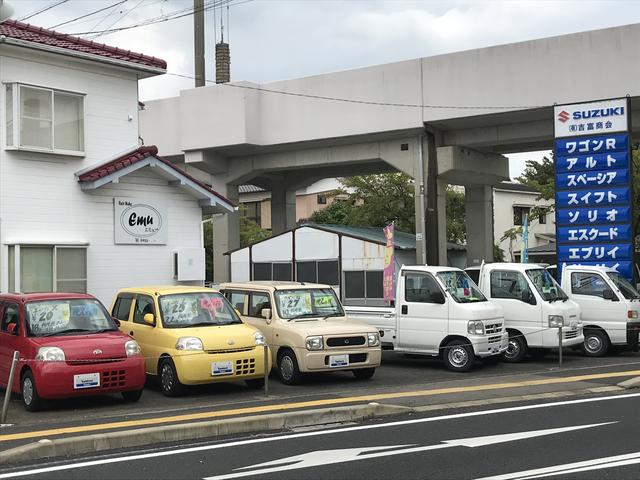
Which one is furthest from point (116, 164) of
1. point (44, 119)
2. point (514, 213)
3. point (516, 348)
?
point (514, 213)

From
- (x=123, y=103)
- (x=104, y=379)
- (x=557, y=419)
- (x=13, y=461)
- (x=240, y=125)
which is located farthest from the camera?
(x=240, y=125)

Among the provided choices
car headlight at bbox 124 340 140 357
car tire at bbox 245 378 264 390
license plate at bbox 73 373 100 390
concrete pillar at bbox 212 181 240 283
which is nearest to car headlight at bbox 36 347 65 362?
license plate at bbox 73 373 100 390

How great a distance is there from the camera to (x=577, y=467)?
7836mm

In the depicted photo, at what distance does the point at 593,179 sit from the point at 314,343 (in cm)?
1192

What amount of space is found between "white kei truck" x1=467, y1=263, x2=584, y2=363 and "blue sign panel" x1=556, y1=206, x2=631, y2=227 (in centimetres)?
477

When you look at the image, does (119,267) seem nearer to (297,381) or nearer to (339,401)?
(297,381)

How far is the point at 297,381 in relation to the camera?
551 inches

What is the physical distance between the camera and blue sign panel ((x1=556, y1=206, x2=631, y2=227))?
21719 mm

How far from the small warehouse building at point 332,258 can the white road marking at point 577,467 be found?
19.2m

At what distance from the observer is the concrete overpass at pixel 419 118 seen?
27281 mm

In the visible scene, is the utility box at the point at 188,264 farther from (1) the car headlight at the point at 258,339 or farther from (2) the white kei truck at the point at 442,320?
(1) the car headlight at the point at 258,339

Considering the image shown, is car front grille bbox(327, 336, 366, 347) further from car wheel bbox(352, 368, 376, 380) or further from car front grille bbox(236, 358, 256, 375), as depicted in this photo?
car front grille bbox(236, 358, 256, 375)

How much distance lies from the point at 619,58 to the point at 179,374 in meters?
20.0

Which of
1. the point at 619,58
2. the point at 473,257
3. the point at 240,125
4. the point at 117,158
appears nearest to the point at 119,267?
the point at 117,158
